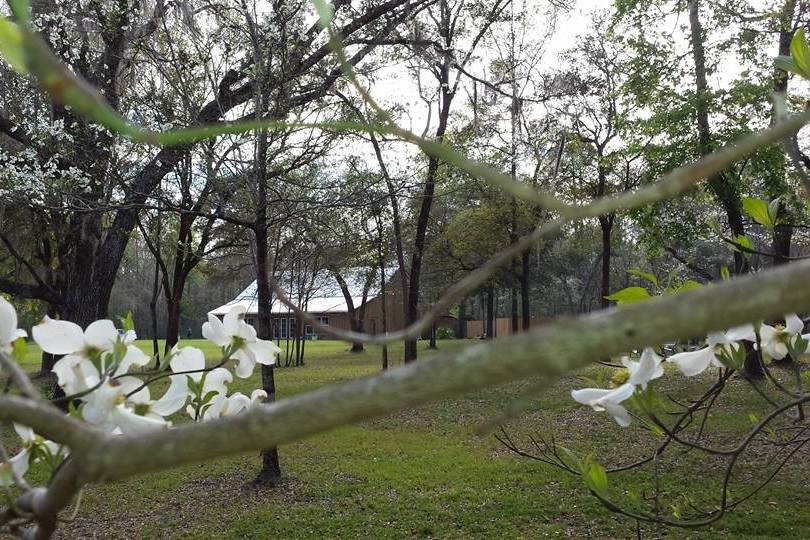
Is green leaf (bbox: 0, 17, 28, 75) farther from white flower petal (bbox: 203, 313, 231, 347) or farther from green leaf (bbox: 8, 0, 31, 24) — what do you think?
white flower petal (bbox: 203, 313, 231, 347)

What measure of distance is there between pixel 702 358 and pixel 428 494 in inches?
229

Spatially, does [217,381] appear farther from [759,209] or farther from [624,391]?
[759,209]

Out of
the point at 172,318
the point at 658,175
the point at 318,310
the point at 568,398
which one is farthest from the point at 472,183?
the point at 318,310

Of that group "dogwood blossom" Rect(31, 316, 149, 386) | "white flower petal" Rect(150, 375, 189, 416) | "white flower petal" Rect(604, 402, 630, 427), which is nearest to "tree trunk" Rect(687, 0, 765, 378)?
"white flower petal" Rect(604, 402, 630, 427)

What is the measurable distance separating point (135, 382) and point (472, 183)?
38.4ft

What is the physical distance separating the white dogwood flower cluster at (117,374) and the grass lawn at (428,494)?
3834mm

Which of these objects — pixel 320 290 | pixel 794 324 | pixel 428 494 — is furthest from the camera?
pixel 320 290

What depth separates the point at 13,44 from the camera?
0.23m

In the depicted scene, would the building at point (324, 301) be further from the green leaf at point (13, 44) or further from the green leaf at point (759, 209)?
the green leaf at point (13, 44)

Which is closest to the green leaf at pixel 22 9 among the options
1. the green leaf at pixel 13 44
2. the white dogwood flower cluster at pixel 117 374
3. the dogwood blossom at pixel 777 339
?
the green leaf at pixel 13 44

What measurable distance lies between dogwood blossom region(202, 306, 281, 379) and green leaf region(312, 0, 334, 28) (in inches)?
26.4

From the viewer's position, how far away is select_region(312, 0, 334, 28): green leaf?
11.0 inches

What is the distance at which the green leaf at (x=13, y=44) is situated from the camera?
0.72 ft

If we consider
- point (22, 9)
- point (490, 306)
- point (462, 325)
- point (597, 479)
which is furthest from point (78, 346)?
point (462, 325)
